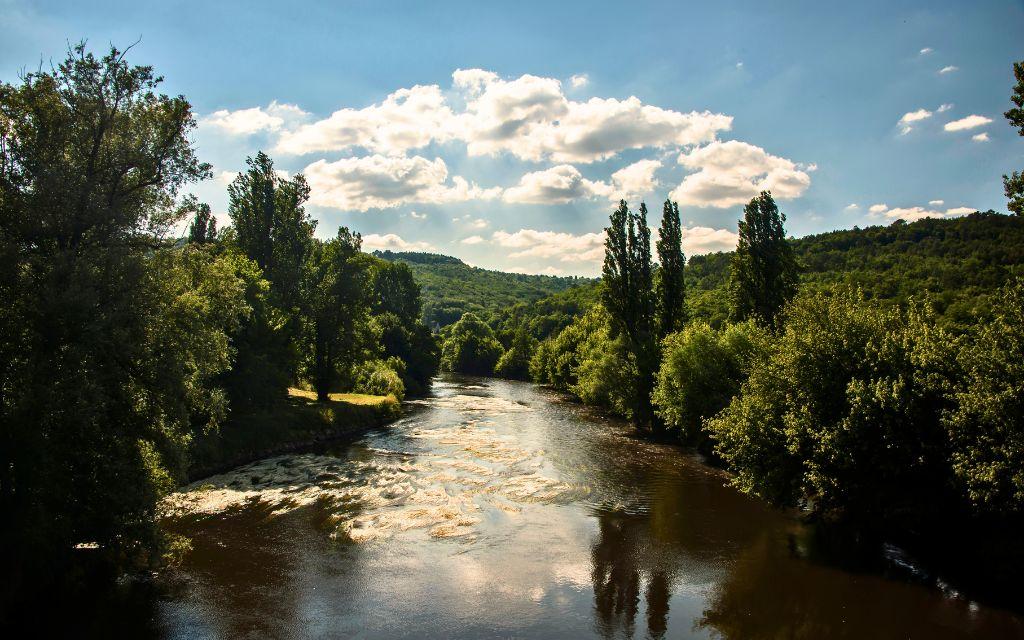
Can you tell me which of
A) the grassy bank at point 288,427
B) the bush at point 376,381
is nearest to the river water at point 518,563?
the grassy bank at point 288,427

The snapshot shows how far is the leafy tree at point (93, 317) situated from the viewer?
46.4 feet

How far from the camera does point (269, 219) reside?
2099 inches

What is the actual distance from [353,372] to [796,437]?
1865 inches

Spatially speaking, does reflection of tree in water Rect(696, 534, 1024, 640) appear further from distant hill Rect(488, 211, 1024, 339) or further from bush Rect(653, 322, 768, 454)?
distant hill Rect(488, 211, 1024, 339)

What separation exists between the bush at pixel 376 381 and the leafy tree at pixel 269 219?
13.9 metres

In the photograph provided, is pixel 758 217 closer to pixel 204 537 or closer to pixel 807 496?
pixel 807 496

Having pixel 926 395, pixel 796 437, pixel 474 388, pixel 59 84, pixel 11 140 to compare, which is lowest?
pixel 474 388

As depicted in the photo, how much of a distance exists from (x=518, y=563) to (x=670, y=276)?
125ft

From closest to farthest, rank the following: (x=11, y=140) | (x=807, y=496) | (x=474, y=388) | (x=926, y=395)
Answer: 1. (x=11, y=140)
2. (x=926, y=395)
3. (x=807, y=496)
4. (x=474, y=388)

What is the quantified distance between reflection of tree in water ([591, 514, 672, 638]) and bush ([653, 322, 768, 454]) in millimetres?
14068

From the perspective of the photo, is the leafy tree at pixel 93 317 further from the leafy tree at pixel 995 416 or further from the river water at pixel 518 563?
the leafy tree at pixel 995 416

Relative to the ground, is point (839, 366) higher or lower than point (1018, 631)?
higher

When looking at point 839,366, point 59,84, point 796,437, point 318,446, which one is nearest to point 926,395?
point 839,366

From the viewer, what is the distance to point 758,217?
4756 cm
